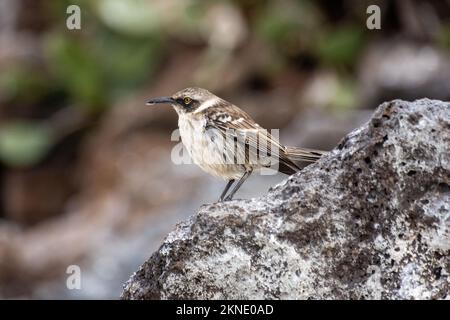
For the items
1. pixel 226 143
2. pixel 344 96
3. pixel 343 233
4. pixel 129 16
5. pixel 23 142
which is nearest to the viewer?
pixel 343 233

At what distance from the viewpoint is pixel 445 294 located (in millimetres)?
3973

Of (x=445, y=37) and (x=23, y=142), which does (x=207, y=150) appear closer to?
(x=445, y=37)

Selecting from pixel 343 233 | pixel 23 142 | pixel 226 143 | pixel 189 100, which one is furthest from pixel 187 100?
pixel 23 142

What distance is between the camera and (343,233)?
4082 millimetres

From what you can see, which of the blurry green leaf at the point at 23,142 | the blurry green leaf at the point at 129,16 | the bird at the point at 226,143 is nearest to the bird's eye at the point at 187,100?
the bird at the point at 226,143

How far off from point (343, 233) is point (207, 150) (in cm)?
206

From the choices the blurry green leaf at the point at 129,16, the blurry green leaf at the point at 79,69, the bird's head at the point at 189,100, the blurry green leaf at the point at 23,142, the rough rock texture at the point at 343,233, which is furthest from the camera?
the blurry green leaf at the point at 23,142

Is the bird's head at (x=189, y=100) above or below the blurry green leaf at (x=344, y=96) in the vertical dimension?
above

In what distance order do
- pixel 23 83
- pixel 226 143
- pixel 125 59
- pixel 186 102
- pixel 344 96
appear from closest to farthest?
pixel 226 143 → pixel 186 102 → pixel 344 96 → pixel 125 59 → pixel 23 83

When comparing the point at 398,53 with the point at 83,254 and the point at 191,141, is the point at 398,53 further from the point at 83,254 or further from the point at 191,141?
the point at 191,141

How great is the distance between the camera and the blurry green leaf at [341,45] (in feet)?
47.6

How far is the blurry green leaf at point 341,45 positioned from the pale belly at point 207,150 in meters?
8.64

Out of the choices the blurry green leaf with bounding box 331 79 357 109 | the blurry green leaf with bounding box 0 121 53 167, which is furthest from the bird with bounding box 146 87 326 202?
the blurry green leaf with bounding box 0 121 53 167

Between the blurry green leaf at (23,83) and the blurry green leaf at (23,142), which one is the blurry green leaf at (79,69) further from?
the blurry green leaf at (23,142)
